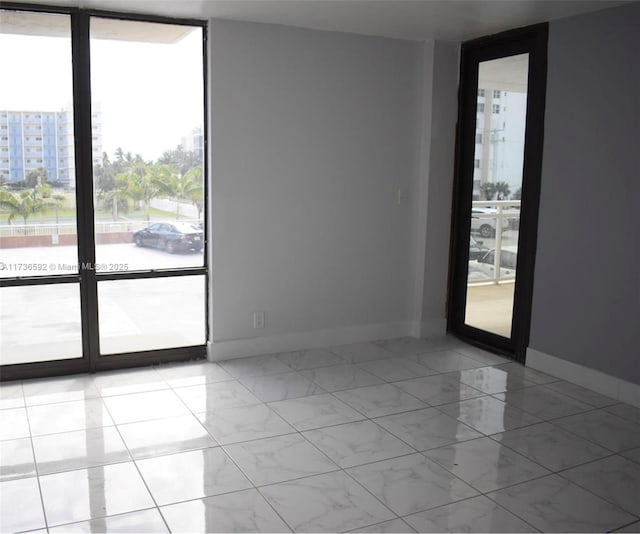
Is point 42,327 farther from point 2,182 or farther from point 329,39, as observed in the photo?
point 329,39

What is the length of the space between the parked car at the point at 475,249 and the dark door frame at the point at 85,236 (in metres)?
2.13

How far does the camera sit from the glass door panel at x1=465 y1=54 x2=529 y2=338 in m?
4.71

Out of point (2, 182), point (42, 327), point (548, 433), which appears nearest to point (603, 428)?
point (548, 433)

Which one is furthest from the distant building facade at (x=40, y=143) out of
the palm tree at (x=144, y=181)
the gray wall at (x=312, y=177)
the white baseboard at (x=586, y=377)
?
the white baseboard at (x=586, y=377)

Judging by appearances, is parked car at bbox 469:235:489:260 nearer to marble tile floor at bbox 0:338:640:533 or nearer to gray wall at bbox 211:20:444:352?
gray wall at bbox 211:20:444:352

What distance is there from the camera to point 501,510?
2.75m

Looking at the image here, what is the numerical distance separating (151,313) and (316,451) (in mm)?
1820

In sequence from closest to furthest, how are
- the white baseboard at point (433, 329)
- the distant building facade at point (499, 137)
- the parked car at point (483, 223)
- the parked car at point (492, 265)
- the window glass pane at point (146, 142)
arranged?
1. the window glass pane at point (146, 142)
2. the distant building facade at point (499, 137)
3. the parked car at point (492, 265)
4. the parked car at point (483, 223)
5. the white baseboard at point (433, 329)

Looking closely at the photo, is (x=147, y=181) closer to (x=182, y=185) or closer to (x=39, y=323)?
(x=182, y=185)

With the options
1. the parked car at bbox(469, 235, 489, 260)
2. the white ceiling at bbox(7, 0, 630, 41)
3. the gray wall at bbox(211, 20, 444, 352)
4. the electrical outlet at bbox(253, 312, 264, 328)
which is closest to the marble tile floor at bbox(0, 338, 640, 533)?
the electrical outlet at bbox(253, 312, 264, 328)

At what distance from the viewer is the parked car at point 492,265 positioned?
189 inches

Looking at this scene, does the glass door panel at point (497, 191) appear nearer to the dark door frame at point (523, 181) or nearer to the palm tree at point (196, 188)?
the dark door frame at point (523, 181)

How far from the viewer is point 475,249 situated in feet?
17.0

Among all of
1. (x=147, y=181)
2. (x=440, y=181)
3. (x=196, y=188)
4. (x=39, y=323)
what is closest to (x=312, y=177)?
(x=196, y=188)
